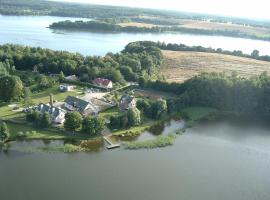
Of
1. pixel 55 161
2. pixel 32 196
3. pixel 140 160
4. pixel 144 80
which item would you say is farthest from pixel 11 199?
pixel 144 80

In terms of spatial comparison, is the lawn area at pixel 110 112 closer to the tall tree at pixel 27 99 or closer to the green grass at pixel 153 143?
the green grass at pixel 153 143

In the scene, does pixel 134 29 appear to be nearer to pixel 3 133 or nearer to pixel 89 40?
pixel 89 40

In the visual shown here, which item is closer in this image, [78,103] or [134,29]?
[78,103]

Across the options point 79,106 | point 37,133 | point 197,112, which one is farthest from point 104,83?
point 37,133

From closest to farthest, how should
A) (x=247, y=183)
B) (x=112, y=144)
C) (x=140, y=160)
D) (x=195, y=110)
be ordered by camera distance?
(x=247, y=183)
(x=140, y=160)
(x=112, y=144)
(x=195, y=110)

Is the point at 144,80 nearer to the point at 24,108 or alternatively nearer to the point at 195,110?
the point at 195,110

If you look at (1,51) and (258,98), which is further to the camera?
(1,51)

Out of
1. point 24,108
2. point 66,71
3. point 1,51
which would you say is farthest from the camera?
point 1,51
